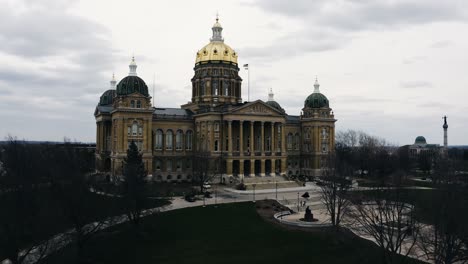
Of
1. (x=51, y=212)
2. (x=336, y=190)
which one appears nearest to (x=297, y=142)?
→ (x=336, y=190)

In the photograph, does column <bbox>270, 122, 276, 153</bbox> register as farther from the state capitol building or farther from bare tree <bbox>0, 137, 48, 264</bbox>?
bare tree <bbox>0, 137, 48, 264</bbox>

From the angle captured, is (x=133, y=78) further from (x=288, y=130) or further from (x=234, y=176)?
(x=288, y=130)

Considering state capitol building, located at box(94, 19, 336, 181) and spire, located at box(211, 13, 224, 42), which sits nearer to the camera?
state capitol building, located at box(94, 19, 336, 181)


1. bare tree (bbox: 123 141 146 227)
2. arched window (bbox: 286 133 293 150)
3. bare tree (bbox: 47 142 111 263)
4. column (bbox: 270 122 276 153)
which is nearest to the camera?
bare tree (bbox: 47 142 111 263)

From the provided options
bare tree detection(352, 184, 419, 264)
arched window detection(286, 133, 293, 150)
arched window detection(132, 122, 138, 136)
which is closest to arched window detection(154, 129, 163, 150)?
arched window detection(132, 122, 138, 136)

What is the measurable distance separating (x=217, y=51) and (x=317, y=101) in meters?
27.3

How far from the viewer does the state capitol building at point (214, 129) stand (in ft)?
255

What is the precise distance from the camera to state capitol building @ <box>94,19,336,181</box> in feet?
255

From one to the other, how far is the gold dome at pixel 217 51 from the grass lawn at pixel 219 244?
173ft

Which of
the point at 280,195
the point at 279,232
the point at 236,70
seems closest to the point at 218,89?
the point at 236,70

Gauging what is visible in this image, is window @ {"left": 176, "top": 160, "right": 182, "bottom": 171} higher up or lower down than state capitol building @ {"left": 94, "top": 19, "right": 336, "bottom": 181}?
lower down

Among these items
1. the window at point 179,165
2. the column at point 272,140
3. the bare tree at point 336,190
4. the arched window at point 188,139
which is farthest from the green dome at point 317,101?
the bare tree at point 336,190

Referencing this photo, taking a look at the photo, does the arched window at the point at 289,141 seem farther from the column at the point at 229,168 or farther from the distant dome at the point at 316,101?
the column at the point at 229,168

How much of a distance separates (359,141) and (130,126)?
102761 millimetres
